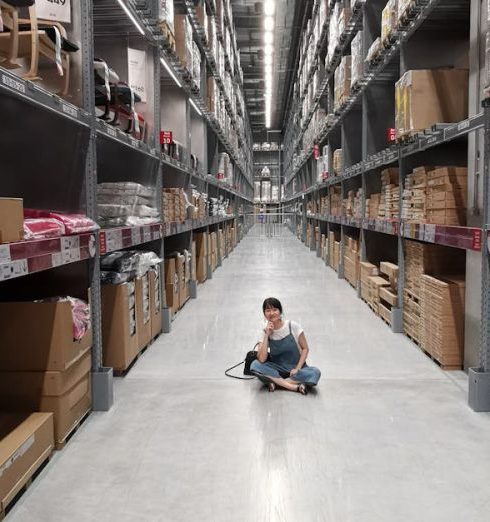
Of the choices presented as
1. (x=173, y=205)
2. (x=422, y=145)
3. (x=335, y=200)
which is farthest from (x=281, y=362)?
(x=335, y=200)

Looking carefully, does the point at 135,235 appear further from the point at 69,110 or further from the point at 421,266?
the point at 421,266

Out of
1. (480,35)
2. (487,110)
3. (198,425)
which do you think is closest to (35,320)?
(198,425)

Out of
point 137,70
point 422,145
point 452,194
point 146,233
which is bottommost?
point 146,233

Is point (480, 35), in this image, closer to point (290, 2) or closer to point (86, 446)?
point (86, 446)

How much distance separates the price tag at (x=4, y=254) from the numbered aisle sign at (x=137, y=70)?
310 centimetres

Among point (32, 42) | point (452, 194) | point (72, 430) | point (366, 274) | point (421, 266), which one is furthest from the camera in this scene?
point (366, 274)

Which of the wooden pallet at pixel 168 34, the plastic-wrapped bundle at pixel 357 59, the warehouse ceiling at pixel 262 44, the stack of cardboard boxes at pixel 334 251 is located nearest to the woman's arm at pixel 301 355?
the wooden pallet at pixel 168 34

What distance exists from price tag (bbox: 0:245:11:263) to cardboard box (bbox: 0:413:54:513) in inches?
29.3

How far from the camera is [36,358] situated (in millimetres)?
2529

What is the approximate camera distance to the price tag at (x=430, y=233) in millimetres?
3765

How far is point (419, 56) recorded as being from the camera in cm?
477

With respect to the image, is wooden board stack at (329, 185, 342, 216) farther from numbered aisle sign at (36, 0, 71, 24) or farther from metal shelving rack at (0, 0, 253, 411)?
numbered aisle sign at (36, 0, 71, 24)

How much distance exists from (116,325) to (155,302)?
1.11m

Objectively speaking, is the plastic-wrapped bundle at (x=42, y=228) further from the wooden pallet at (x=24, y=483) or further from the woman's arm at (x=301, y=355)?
the woman's arm at (x=301, y=355)
